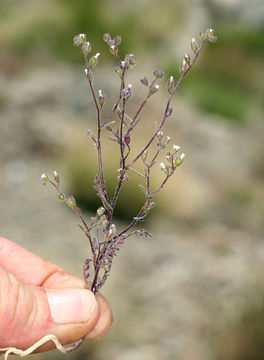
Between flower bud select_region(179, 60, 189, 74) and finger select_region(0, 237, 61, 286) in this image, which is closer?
flower bud select_region(179, 60, 189, 74)

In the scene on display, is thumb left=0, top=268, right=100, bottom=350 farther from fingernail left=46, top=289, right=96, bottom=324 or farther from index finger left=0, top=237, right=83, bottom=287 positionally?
index finger left=0, top=237, right=83, bottom=287

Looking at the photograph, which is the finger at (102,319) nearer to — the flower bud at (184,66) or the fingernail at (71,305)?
the fingernail at (71,305)

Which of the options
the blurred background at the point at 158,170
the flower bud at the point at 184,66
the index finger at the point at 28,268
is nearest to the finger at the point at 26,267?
the index finger at the point at 28,268

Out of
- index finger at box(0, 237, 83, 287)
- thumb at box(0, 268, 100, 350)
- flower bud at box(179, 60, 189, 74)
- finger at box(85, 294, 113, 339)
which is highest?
flower bud at box(179, 60, 189, 74)

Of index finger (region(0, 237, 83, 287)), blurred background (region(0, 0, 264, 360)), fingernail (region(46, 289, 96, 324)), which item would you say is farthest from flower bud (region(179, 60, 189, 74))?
blurred background (region(0, 0, 264, 360))

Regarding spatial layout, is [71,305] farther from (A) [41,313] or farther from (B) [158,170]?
(B) [158,170]

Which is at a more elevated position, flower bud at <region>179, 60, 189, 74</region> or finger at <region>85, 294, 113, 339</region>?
flower bud at <region>179, 60, 189, 74</region>
